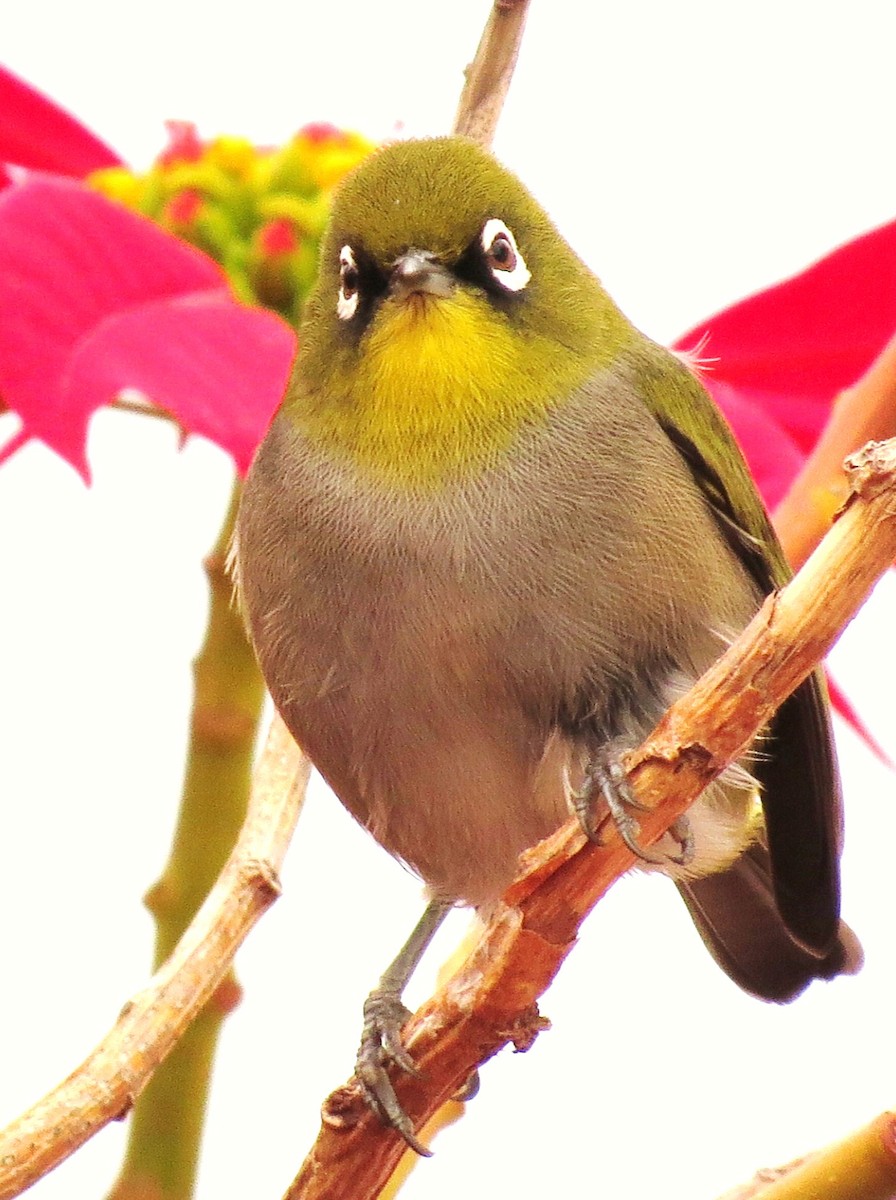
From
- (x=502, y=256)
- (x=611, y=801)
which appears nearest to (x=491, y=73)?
(x=502, y=256)

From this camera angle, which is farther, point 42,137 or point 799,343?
point 42,137

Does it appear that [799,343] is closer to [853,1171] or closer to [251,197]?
[251,197]

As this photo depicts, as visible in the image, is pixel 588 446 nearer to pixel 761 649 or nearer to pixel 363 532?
pixel 363 532

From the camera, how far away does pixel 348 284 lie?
4.59 ft

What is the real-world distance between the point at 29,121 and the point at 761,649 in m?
0.84

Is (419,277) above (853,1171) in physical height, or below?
above

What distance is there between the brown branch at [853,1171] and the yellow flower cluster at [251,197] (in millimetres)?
888

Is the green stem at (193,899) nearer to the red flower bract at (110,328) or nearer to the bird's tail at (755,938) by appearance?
the red flower bract at (110,328)

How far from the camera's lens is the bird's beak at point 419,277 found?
1.31 meters

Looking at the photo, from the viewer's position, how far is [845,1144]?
2.96 ft

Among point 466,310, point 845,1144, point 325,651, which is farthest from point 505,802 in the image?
point 845,1144

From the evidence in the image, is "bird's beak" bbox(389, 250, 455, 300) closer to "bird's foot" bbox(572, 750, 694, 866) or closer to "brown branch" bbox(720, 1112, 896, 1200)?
"bird's foot" bbox(572, 750, 694, 866)

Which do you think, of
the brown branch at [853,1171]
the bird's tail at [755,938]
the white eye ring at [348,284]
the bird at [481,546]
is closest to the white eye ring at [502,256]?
the bird at [481,546]

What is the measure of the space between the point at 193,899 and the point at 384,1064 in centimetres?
19
